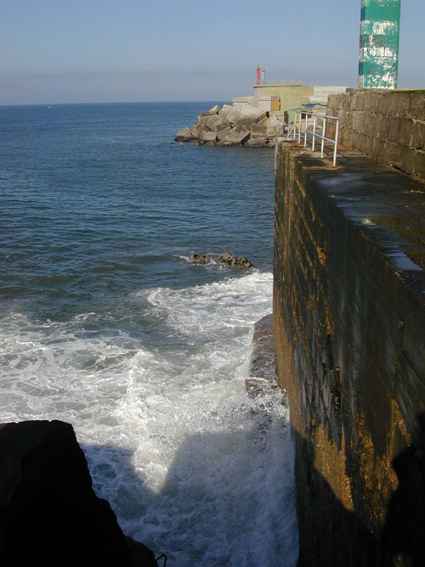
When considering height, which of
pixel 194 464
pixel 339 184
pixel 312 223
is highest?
pixel 339 184

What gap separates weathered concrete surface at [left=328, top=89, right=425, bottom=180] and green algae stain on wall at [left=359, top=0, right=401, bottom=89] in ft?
2.73

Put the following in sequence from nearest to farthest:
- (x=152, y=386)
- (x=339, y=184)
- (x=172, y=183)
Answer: (x=339, y=184), (x=152, y=386), (x=172, y=183)

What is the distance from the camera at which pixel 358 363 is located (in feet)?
13.9

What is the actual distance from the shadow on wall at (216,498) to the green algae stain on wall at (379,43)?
6507 millimetres

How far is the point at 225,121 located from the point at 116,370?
55251mm

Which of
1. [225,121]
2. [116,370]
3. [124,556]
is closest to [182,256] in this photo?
[116,370]

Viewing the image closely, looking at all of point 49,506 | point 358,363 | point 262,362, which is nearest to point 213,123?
point 262,362

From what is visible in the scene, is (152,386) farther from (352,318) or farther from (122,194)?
(122,194)

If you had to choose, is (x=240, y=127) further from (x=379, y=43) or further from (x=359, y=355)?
(x=359, y=355)

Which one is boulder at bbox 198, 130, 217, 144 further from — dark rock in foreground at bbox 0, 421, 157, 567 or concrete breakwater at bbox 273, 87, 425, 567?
dark rock in foreground at bbox 0, 421, 157, 567

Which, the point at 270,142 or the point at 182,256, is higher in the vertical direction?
the point at 270,142

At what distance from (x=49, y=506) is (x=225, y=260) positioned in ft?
50.2

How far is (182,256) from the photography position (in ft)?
68.3

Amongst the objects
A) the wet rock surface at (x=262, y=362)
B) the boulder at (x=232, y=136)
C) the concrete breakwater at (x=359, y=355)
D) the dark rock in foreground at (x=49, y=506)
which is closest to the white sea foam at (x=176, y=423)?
the wet rock surface at (x=262, y=362)
